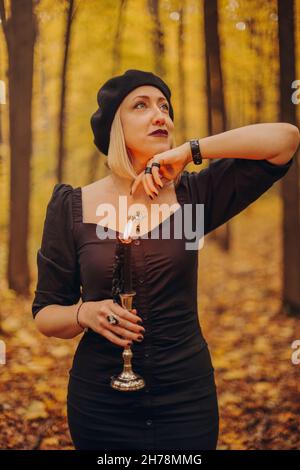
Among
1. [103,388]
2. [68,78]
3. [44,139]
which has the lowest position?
Answer: [103,388]

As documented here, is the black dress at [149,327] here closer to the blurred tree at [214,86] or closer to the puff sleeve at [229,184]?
the puff sleeve at [229,184]

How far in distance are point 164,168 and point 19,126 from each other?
164cm

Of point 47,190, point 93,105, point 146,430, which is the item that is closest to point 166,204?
point 146,430

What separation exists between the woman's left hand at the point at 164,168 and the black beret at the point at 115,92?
237 mm

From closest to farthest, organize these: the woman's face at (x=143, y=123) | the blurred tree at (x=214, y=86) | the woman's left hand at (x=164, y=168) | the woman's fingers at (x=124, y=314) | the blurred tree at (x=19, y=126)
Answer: the woman's fingers at (x=124, y=314) → the woman's left hand at (x=164, y=168) → the woman's face at (x=143, y=123) → the blurred tree at (x=19, y=126) → the blurred tree at (x=214, y=86)

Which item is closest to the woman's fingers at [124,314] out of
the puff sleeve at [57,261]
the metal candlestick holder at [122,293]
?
the metal candlestick holder at [122,293]

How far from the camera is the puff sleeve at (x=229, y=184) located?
1479mm

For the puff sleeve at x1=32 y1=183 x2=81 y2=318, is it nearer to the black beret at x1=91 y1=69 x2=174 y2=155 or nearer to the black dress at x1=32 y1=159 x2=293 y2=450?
the black dress at x1=32 y1=159 x2=293 y2=450

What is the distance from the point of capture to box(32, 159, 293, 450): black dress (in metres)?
1.44

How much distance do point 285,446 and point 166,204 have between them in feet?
5.56

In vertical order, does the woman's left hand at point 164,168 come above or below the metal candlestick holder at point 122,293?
above

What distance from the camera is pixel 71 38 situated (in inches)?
106

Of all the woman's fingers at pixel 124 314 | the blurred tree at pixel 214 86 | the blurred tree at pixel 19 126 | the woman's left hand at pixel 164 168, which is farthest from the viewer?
the blurred tree at pixel 214 86
